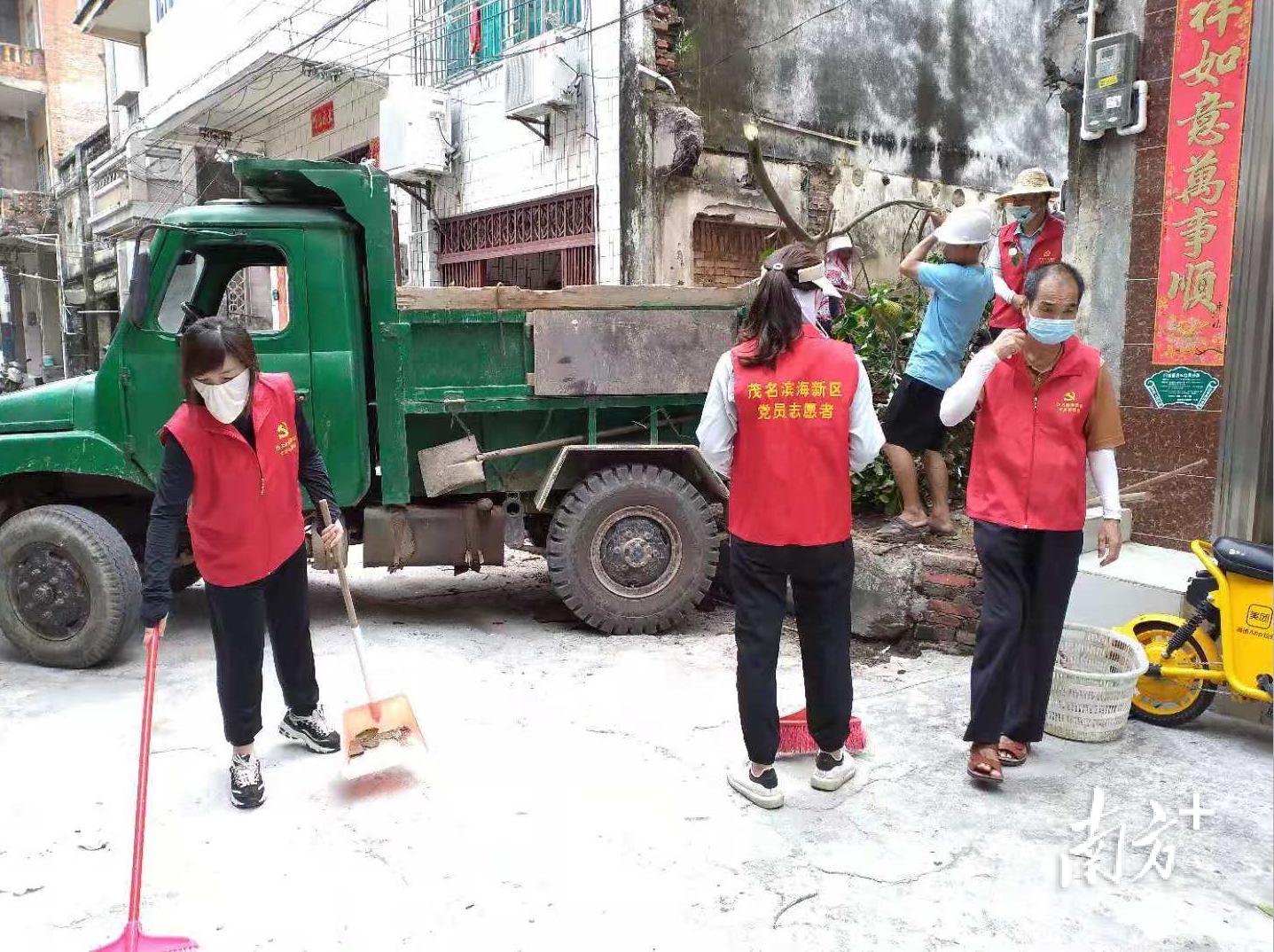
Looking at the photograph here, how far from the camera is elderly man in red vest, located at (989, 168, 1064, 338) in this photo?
409 centimetres

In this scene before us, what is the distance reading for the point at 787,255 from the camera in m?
3.08

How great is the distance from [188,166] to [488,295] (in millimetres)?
13285

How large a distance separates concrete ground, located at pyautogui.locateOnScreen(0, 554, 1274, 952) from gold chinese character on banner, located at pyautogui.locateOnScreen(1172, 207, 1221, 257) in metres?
2.04

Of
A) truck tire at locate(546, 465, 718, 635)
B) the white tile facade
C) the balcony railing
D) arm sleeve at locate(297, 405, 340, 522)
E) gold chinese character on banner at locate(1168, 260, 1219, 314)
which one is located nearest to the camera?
arm sleeve at locate(297, 405, 340, 522)

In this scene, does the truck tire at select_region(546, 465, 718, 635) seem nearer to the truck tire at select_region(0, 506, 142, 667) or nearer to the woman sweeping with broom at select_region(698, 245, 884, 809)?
the woman sweeping with broom at select_region(698, 245, 884, 809)

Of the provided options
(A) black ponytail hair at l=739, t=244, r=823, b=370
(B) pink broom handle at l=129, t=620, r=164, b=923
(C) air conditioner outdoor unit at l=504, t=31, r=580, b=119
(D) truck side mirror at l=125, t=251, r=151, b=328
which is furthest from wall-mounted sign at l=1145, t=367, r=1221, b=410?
(C) air conditioner outdoor unit at l=504, t=31, r=580, b=119

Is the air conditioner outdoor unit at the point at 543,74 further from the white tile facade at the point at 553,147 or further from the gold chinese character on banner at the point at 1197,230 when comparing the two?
the gold chinese character on banner at the point at 1197,230

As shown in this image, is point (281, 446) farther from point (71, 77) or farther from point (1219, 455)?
point (71, 77)

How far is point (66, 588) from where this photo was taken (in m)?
4.47

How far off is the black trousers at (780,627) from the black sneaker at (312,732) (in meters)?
1.54

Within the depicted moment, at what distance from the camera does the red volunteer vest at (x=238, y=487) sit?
2945mm

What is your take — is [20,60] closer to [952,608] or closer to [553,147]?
[553,147]

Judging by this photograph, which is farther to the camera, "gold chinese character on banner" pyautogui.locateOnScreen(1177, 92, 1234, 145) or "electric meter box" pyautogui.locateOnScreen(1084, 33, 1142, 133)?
"electric meter box" pyautogui.locateOnScreen(1084, 33, 1142, 133)

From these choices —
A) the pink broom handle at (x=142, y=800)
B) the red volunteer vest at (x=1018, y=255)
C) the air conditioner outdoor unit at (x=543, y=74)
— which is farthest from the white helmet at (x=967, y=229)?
the air conditioner outdoor unit at (x=543, y=74)
